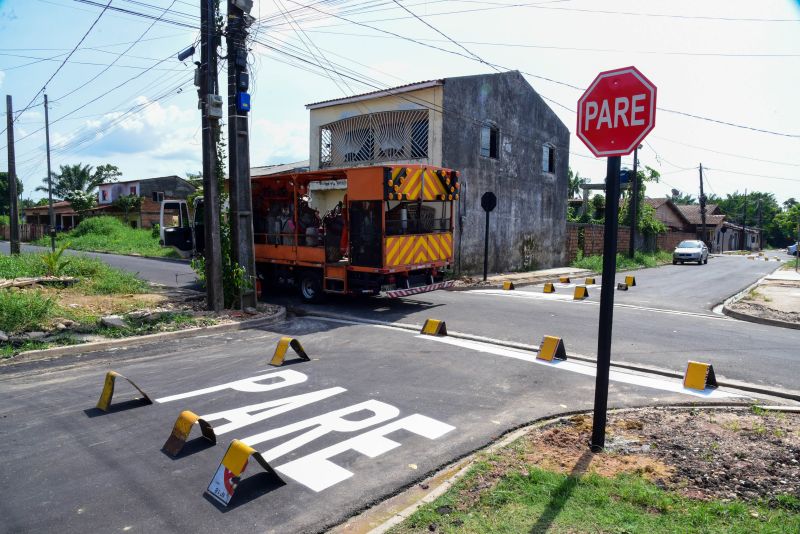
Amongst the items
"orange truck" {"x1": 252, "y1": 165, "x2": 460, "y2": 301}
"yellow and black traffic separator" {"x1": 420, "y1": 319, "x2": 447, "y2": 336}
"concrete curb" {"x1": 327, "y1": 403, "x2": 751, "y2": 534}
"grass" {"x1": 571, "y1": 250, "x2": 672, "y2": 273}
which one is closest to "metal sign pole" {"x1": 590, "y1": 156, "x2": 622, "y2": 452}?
"concrete curb" {"x1": 327, "y1": 403, "x2": 751, "y2": 534}

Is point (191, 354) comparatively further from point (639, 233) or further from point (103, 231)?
point (103, 231)

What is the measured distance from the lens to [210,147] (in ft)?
35.3

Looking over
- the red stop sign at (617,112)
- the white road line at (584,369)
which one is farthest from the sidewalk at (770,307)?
the red stop sign at (617,112)

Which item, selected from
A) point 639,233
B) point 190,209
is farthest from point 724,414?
point 639,233

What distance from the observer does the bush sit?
8602 millimetres

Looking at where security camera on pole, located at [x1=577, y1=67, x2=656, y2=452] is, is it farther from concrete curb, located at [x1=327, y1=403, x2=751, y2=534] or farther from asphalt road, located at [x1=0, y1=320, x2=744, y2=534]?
asphalt road, located at [x1=0, y1=320, x2=744, y2=534]

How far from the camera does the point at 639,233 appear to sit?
3522 centimetres

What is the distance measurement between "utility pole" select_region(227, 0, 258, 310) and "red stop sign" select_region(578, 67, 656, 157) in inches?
332

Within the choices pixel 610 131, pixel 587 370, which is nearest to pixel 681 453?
pixel 610 131

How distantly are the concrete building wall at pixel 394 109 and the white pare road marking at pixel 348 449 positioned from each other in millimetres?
13900

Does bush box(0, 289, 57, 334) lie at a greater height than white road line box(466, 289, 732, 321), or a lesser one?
greater

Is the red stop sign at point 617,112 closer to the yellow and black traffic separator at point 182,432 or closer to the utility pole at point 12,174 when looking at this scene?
the yellow and black traffic separator at point 182,432

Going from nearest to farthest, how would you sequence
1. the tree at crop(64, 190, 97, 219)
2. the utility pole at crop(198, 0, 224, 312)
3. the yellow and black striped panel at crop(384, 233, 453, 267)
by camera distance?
the utility pole at crop(198, 0, 224, 312)
the yellow and black striped panel at crop(384, 233, 453, 267)
the tree at crop(64, 190, 97, 219)

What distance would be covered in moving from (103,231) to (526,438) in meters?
43.5
